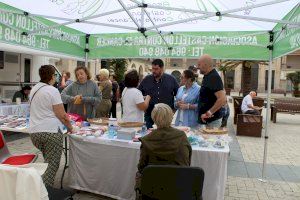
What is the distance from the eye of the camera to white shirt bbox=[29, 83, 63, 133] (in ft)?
12.2

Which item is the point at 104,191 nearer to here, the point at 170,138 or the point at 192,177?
the point at 170,138

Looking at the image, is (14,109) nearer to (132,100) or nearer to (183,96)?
(132,100)

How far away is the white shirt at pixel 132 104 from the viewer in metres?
4.49

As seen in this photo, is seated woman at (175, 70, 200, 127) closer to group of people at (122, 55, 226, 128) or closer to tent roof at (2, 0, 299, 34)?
group of people at (122, 55, 226, 128)

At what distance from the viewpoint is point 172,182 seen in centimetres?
253

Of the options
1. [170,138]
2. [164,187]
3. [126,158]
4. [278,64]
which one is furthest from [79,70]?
[278,64]

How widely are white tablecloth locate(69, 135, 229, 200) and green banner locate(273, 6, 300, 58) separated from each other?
162 cm

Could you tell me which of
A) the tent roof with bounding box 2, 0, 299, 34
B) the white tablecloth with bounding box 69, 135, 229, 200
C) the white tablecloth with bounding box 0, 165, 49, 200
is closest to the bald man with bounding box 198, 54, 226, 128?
the white tablecloth with bounding box 69, 135, 229, 200

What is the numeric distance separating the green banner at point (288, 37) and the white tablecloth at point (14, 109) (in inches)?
216

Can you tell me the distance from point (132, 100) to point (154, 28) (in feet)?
7.52

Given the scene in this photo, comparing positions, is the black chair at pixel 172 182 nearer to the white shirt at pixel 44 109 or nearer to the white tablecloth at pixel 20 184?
the white tablecloth at pixel 20 184

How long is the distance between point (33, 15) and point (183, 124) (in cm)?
342

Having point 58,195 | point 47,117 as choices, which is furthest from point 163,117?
point 47,117

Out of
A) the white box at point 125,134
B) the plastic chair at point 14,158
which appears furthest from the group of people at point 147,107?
the white box at point 125,134
